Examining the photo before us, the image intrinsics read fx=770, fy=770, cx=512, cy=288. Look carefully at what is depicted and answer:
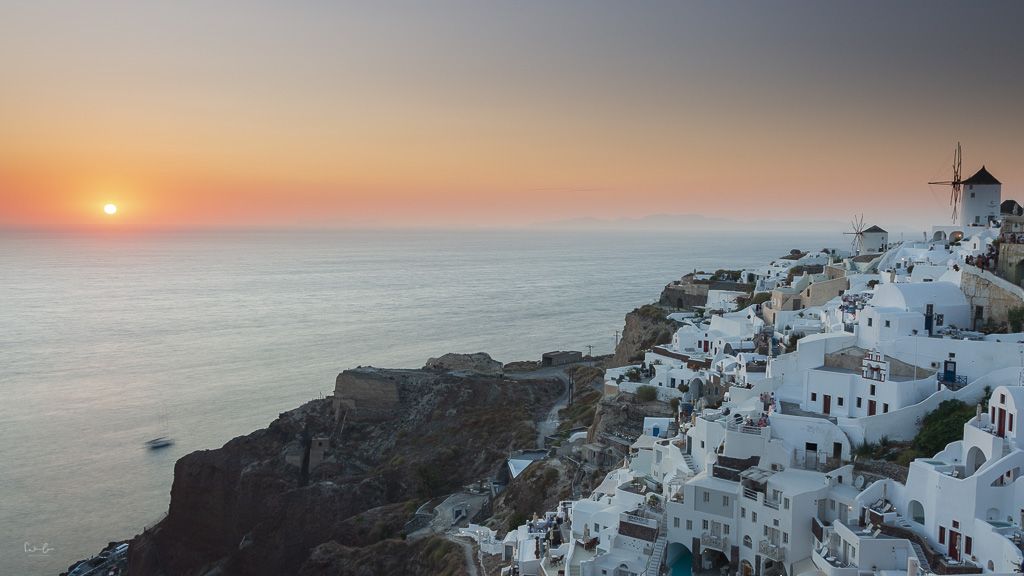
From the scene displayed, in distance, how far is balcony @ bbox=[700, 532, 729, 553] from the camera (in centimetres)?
2089

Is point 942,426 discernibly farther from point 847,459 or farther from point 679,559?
point 679,559

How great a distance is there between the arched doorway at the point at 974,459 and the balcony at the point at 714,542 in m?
6.25

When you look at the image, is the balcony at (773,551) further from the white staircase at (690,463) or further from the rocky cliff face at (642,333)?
the rocky cliff face at (642,333)

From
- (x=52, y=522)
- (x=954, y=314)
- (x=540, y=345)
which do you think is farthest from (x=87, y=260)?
(x=954, y=314)

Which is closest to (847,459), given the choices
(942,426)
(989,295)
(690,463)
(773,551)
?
(942,426)

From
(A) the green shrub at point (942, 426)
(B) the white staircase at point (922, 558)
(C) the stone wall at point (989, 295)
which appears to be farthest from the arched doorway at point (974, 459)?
(C) the stone wall at point (989, 295)

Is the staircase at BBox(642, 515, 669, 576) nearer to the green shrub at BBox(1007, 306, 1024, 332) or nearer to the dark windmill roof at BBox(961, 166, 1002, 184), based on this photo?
the green shrub at BBox(1007, 306, 1024, 332)

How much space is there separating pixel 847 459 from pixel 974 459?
138 inches

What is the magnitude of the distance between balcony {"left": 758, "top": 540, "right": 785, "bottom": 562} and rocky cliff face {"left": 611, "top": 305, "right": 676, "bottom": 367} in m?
21.9

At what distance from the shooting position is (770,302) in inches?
1544

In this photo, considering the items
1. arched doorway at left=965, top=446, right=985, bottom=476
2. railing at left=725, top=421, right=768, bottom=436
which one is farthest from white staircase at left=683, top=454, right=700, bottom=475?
arched doorway at left=965, top=446, right=985, bottom=476

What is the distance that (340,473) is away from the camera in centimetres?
4334

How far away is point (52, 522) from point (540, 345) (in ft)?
155

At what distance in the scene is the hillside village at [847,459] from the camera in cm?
1725
